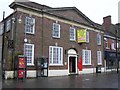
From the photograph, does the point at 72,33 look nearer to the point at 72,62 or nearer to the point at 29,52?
the point at 72,62

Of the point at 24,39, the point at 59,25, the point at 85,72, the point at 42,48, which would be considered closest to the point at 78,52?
the point at 85,72

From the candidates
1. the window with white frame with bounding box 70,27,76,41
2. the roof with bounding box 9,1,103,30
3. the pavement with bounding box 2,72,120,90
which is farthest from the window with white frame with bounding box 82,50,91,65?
the pavement with bounding box 2,72,120,90

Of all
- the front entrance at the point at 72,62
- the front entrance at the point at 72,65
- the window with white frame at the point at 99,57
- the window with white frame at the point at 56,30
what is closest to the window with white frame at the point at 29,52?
the window with white frame at the point at 56,30

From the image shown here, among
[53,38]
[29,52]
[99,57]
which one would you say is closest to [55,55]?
[53,38]

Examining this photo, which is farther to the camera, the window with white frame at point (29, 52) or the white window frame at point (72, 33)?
the white window frame at point (72, 33)

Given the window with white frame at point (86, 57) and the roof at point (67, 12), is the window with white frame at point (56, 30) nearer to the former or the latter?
the roof at point (67, 12)

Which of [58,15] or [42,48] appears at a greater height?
[58,15]

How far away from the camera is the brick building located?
19.1m

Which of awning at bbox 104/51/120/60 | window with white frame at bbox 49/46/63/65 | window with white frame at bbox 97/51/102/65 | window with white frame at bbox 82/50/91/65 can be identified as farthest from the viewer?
awning at bbox 104/51/120/60

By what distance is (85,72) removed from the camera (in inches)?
1025

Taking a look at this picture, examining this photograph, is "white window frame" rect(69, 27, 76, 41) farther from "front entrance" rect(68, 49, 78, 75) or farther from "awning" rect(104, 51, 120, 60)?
"awning" rect(104, 51, 120, 60)

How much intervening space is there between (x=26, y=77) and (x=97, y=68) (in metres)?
13.2

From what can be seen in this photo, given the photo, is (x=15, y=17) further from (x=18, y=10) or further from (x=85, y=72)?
(x=85, y=72)

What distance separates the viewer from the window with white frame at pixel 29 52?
19344 mm
